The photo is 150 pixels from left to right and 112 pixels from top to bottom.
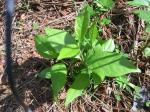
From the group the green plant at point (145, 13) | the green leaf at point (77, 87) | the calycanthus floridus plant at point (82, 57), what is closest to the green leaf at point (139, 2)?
the green plant at point (145, 13)

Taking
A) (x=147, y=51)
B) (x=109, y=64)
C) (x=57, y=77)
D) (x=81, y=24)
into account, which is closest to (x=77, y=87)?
(x=57, y=77)

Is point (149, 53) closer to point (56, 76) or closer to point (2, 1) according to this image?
point (56, 76)

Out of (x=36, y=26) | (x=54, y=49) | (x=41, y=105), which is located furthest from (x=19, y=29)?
(x=41, y=105)

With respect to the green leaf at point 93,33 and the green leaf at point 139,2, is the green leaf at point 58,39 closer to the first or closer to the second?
→ the green leaf at point 93,33

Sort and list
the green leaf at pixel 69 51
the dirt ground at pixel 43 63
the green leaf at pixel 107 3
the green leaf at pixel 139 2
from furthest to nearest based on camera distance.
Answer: the green leaf at pixel 107 3 → the dirt ground at pixel 43 63 → the green leaf at pixel 139 2 → the green leaf at pixel 69 51

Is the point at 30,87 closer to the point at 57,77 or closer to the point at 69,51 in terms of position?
the point at 57,77

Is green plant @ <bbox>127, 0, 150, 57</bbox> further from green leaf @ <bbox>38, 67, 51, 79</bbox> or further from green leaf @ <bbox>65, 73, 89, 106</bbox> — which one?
green leaf @ <bbox>38, 67, 51, 79</bbox>
